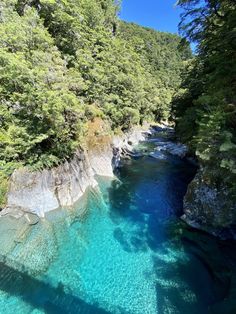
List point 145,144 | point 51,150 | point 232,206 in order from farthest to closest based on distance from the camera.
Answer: point 145,144
point 51,150
point 232,206

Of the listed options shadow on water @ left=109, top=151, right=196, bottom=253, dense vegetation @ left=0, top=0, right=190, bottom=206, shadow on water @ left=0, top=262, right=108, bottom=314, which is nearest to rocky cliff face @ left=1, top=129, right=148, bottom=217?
dense vegetation @ left=0, top=0, right=190, bottom=206

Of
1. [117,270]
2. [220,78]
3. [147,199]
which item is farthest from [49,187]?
[220,78]

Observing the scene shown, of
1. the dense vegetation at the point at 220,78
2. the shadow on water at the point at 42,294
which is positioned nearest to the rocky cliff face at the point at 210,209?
the dense vegetation at the point at 220,78

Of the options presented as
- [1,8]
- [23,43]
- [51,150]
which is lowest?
[51,150]

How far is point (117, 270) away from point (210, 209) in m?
6.06

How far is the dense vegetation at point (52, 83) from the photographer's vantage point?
44.0 ft

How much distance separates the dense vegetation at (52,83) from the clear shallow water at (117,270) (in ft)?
14.2

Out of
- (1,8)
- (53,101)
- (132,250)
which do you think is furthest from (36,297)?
(1,8)

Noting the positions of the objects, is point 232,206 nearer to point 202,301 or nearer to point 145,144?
point 202,301

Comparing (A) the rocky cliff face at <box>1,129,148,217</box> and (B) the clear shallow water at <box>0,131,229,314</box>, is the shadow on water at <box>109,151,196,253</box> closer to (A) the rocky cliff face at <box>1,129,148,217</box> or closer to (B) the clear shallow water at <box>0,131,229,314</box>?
(B) the clear shallow water at <box>0,131,229,314</box>

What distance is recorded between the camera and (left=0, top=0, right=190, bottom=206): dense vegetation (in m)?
13.4

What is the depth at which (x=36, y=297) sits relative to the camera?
27.0ft

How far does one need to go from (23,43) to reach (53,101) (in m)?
Answer: 6.01

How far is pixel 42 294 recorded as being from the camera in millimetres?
8359
